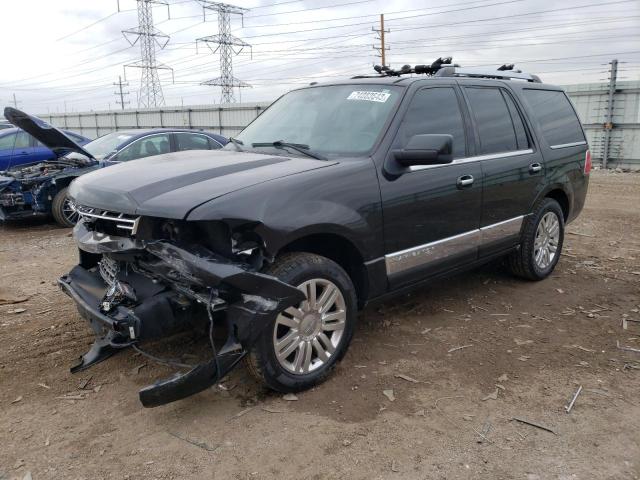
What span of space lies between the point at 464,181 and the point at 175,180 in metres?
2.28

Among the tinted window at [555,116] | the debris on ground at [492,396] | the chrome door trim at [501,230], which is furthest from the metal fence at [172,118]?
the debris on ground at [492,396]

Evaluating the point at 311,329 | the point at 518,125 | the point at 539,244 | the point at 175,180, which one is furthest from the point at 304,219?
the point at 539,244

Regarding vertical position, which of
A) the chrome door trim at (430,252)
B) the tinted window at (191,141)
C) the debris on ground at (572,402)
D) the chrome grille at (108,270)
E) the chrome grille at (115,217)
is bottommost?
the debris on ground at (572,402)

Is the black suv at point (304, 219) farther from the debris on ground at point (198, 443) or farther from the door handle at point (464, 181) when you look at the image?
the debris on ground at point (198, 443)

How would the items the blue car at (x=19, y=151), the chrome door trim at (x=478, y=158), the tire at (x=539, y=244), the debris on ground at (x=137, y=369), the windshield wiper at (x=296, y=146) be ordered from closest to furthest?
the debris on ground at (x=137, y=369), the windshield wiper at (x=296, y=146), the chrome door trim at (x=478, y=158), the tire at (x=539, y=244), the blue car at (x=19, y=151)

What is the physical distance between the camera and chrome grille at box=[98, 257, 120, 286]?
341 cm

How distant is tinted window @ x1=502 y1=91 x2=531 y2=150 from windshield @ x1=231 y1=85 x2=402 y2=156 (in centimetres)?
149

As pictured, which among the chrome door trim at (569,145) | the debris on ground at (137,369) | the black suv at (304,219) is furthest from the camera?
the chrome door trim at (569,145)

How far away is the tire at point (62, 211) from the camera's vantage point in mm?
8594

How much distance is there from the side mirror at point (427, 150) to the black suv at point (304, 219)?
0.01m

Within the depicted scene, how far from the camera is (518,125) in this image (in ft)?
16.8

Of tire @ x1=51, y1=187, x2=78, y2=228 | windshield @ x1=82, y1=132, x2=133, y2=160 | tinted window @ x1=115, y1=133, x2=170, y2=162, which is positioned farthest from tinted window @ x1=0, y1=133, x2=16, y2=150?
tinted window @ x1=115, y1=133, x2=170, y2=162

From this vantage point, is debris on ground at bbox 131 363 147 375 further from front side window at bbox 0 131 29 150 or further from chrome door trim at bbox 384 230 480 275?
front side window at bbox 0 131 29 150

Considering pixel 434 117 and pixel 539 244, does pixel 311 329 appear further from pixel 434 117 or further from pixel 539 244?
pixel 539 244
